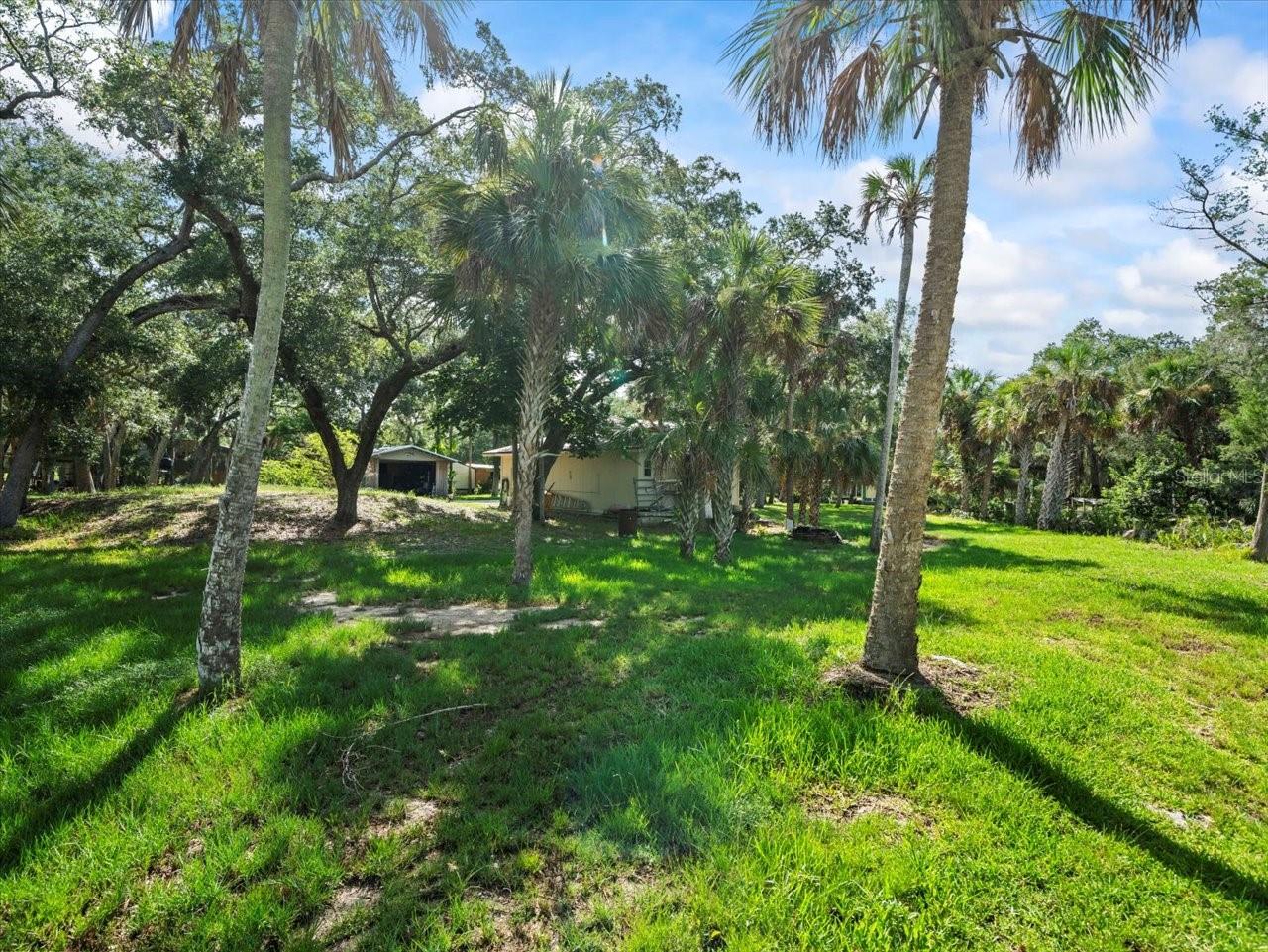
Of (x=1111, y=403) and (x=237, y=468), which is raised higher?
(x=1111, y=403)

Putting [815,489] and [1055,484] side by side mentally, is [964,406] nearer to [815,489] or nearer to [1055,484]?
[1055,484]

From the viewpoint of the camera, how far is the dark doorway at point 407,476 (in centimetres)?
3984

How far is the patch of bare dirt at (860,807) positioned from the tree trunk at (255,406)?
4.29 m

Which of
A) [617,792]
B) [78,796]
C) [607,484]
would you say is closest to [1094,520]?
[607,484]

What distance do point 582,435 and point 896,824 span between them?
16.8m

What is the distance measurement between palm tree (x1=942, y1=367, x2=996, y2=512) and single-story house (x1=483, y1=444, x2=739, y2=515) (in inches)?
610

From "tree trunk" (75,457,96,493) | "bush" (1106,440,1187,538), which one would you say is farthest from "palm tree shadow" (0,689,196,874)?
"tree trunk" (75,457,96,493)

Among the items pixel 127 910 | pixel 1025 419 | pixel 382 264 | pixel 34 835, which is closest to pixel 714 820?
pixel 127 910

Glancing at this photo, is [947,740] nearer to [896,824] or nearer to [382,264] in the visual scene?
[896,824]

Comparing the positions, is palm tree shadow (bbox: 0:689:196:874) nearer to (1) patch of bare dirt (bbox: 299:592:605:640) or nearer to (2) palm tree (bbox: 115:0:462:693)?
(2) palm tree (bbox: 115:0:462:693)

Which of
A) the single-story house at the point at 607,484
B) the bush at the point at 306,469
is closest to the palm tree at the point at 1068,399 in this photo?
the single-story house at the point at 607,484

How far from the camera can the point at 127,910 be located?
2.40m

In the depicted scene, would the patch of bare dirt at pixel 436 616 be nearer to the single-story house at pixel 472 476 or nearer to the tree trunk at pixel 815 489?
the tree trunk at pixel 815 489

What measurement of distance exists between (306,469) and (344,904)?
3368cm
